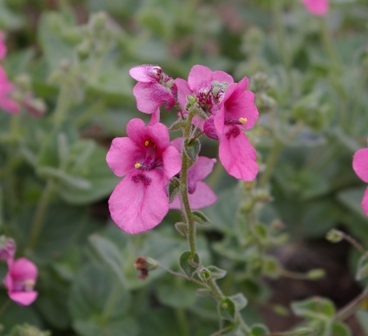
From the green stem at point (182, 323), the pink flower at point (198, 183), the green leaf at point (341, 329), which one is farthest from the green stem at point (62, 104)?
the green leaf at point (341, 329)

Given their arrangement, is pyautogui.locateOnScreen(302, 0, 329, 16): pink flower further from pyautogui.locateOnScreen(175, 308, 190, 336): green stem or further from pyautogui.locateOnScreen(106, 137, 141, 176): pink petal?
pyautogui.locateOnScreen(106, 137, 141, 176): pink petal

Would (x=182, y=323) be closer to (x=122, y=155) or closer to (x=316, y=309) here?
(x=316, y=309)

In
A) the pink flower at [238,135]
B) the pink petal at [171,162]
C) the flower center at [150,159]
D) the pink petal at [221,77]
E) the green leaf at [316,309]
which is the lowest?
the green leaf at [316,309]

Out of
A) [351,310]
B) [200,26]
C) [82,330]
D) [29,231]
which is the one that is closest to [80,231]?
[29,231]

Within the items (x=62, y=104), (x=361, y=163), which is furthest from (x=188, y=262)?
(x=62, y=104)

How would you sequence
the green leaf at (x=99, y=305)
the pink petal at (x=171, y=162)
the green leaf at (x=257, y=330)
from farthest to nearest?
the green leaf at (x=99, y=305) < the green leaf at (x=257, y=330) < the pink petal at (x=171, y=162)

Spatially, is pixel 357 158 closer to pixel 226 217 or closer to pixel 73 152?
pixel 226 217

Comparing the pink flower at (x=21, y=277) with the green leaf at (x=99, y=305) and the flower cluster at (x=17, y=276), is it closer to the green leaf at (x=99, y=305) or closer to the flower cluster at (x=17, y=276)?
the flower cluster at (x=17, y=276)
